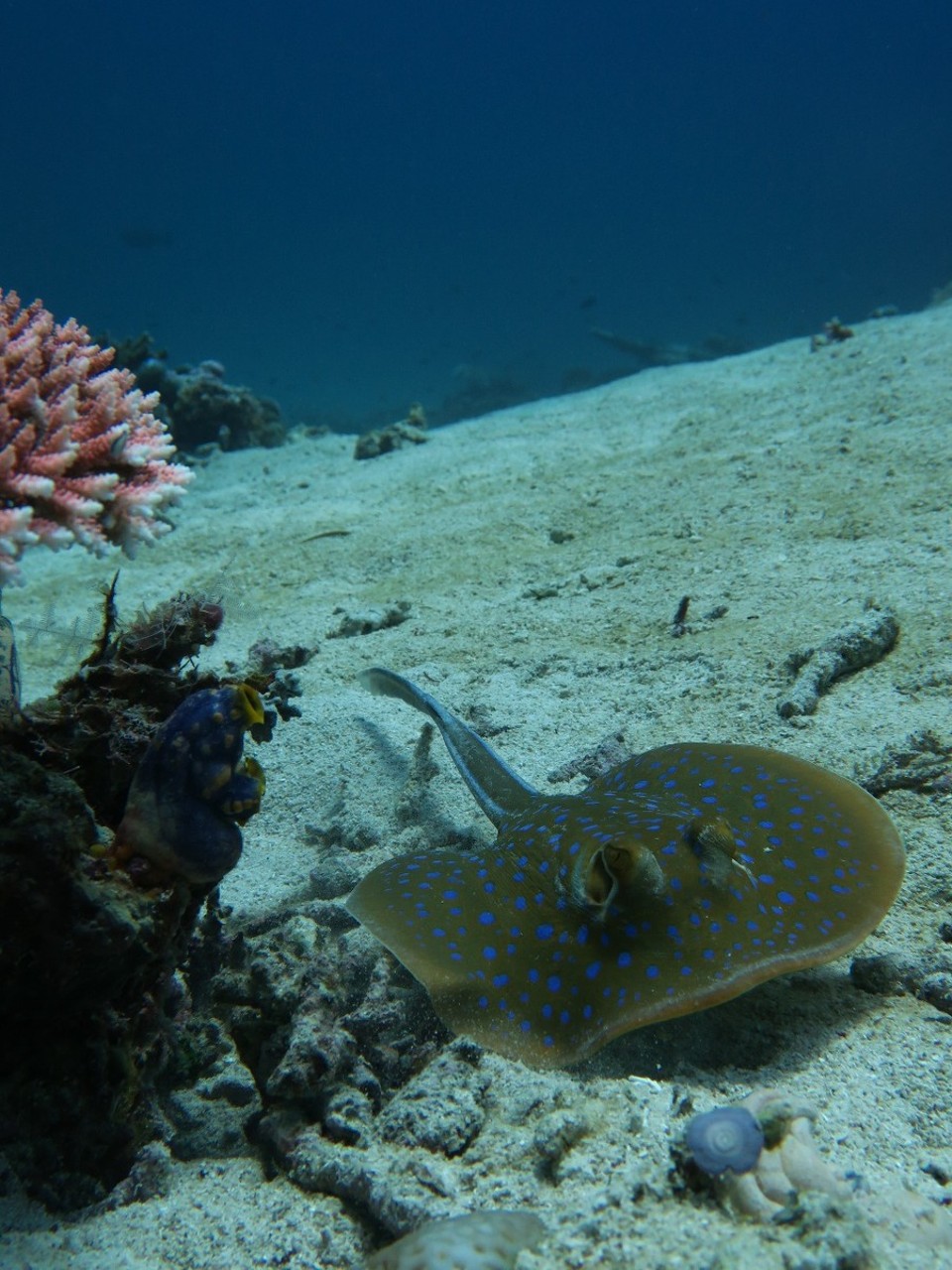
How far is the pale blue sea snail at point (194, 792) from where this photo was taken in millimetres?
2199

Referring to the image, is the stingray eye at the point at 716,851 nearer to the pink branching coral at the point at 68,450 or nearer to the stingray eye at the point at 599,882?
the stingray eye at the point at 599,882

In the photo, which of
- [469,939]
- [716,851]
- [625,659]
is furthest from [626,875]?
[625,659]

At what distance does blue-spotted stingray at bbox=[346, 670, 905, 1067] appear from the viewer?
2.15 metres

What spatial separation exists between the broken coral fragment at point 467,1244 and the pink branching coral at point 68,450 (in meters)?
1.97

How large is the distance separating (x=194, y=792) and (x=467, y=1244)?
1.42 metres

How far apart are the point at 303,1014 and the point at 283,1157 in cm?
42

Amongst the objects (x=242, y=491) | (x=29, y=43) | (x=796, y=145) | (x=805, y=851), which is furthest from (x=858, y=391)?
(x=29, y=43)

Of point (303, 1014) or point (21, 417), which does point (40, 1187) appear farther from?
point (21, 417)

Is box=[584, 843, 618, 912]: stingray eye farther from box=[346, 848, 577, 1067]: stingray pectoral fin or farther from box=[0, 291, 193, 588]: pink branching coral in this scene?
box=[0, 291, 193, 588]: pink branching coral

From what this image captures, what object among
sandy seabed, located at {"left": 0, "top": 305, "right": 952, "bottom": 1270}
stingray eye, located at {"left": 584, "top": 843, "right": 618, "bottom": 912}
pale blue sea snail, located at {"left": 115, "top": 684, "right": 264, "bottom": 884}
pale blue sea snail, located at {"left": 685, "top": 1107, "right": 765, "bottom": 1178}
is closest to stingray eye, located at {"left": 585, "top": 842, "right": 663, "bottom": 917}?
stingray eye, located at {"left": 584, "top": 843, "right": 618, "bottom": 912}

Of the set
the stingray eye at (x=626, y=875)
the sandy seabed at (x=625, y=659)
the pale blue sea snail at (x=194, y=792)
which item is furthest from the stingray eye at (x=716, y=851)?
the pale blue sea snail at (x=194, y=792)

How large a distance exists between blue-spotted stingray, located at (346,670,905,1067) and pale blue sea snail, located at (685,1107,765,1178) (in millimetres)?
317

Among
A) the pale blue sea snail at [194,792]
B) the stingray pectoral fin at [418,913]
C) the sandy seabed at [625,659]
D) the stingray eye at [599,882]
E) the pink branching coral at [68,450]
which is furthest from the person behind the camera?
the stingray pectoral fin at [418,913]

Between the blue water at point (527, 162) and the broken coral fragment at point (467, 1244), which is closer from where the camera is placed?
the broken coral fragment at point (467, 1244)
